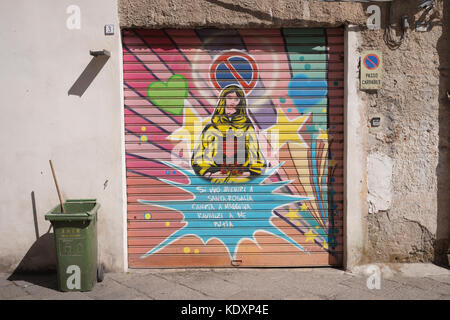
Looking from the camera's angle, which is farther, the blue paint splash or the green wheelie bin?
the blue paint splash

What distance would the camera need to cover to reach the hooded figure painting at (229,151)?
5344mm

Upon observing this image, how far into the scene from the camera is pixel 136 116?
208 inches

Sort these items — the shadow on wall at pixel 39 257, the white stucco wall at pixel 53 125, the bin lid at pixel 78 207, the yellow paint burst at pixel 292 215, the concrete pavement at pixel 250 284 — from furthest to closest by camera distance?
1. the yellow paint burst at pixel 292 215
2. the shadow on wall at pixel 39 257
3. the white stucco wall at pixel 53 125
4. the bin lid at pixel 78 207
5. the concrete pavement at pixel 250 284

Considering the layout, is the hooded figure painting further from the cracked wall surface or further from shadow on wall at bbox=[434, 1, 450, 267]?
shadow on wall at bbox=[434, 1, 450, 267]

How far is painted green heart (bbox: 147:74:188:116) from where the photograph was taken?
528 centimetres

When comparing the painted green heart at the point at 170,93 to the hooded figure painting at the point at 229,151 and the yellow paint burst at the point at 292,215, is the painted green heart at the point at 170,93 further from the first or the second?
the yellow paint burst at the point at 292,215

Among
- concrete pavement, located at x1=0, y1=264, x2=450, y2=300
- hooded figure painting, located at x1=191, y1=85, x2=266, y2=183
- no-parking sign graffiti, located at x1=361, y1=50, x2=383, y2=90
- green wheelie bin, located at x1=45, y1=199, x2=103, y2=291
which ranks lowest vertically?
concrete pavement, located at x1=0, y1=264, x2=450, y2=300

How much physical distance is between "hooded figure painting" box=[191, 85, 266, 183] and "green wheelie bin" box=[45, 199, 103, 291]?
5.19 ft

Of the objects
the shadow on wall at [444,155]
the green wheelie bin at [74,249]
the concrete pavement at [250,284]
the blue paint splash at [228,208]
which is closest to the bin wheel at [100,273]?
the concrete pavement at [250,284]

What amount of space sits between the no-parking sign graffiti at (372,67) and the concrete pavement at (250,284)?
8.17 ft

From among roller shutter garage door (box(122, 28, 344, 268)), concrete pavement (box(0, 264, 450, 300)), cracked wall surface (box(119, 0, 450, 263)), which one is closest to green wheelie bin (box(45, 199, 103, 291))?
concrete pavement (box(0, 264, 450, 300))

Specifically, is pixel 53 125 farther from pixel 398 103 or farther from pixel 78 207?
pixel 398 103

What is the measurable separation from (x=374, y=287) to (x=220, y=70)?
11.1 ft

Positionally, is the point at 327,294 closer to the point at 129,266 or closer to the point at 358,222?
the point at 358,222
